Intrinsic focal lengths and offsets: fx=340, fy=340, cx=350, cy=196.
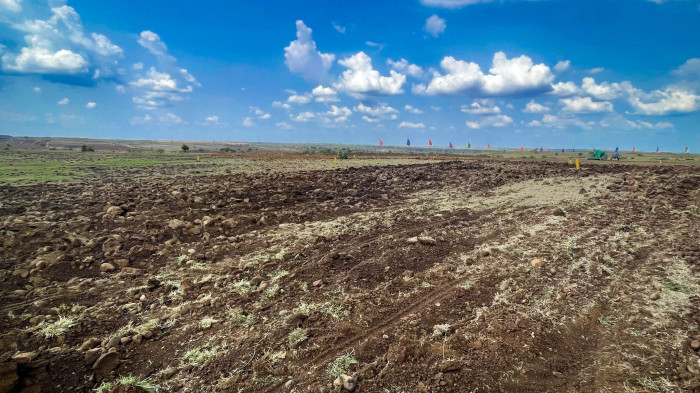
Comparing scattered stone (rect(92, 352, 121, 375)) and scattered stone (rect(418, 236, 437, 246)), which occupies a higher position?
scattered stone (rect(418, 236, 437, 246))

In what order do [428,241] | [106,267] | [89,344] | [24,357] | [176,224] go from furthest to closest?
1. [176,224]
2. [428,241]
3. [106,267]
4. [89,344]
5. [24,357]

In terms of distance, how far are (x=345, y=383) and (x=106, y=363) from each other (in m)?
2.83

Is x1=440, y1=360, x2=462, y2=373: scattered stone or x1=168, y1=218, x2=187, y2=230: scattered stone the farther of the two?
x1=168, y1=218, x2=187, y2=230: scattered stone

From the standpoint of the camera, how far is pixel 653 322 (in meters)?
4.54

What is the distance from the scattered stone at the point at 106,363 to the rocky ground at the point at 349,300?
0.01m

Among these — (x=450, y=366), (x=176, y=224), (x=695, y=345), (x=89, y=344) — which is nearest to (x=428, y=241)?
(x=450, y=366)

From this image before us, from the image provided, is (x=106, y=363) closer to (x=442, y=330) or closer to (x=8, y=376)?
(x=8, y=376)

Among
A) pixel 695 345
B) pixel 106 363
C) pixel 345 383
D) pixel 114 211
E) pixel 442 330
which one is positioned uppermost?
pixel 114 211

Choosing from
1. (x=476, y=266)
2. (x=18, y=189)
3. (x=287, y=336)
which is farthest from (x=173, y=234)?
(x=18, y=189)

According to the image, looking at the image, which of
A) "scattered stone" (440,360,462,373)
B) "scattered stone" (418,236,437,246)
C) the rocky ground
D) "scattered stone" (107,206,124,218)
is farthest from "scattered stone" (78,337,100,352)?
"scattered stone" (107,206,124,218)

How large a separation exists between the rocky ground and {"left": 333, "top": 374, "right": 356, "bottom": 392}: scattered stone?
0.06ft

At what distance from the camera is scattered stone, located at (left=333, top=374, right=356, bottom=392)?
11.3 feet

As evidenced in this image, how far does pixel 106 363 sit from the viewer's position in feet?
13.0

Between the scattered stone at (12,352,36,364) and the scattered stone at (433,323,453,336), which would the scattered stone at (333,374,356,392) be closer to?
the scattered stone at (433,323,453,336)
